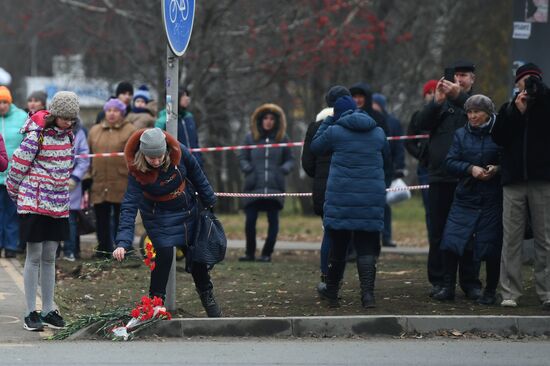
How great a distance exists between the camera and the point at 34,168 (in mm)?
10453

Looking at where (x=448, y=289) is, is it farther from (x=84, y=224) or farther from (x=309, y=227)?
(x=309, y=227)

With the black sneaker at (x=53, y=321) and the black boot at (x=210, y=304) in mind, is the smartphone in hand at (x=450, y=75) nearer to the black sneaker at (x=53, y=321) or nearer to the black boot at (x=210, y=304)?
the black boot at (x=210, y=304)

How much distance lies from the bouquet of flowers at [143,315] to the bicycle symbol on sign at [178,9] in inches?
86.0

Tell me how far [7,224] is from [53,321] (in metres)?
4.97

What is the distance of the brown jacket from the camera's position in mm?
15383

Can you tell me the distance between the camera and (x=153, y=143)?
9.82m

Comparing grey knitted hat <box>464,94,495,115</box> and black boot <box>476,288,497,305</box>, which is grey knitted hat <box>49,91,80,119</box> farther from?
black boot <box>476,288,497,305</box>

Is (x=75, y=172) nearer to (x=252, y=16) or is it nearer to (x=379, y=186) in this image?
(x=379, y=186)

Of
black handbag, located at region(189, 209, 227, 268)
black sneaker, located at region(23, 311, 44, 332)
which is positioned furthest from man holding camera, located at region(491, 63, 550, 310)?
black sneaker, located at region(23, 311, 44, 332)

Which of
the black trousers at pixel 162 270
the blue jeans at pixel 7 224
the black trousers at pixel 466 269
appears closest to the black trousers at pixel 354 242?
the black trousers at pixel 466 269

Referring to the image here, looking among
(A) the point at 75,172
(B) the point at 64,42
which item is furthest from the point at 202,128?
(A) the point at 75,172

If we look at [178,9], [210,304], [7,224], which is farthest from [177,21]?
[7,224]

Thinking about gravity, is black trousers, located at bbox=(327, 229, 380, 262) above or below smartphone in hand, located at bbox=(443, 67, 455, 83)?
below

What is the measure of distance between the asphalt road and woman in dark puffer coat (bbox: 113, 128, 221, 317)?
720 mm
